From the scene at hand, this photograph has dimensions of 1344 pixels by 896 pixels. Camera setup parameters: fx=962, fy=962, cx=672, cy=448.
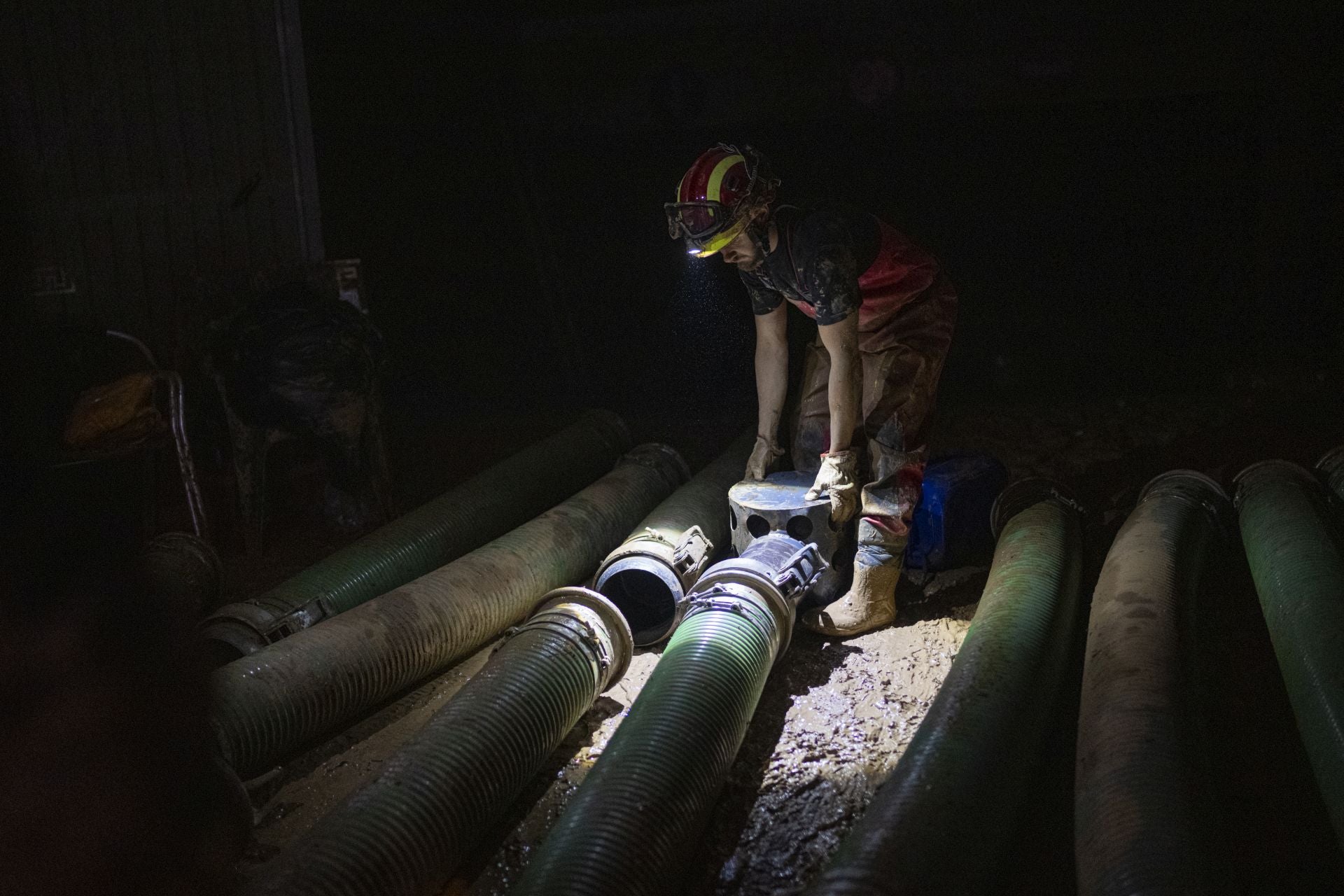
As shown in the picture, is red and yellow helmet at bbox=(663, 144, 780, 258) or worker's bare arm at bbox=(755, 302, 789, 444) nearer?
red and yellow helmet at bbox=(663, 144, 780, 258)

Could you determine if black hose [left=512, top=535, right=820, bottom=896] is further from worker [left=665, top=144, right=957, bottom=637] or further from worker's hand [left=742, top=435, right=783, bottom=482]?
worker's hand [left=742, top=435, right=783, bottom=482]

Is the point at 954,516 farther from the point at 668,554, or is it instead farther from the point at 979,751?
the point at 979,751

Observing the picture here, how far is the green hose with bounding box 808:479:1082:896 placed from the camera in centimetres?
195

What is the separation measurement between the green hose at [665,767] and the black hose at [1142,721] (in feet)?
2.94

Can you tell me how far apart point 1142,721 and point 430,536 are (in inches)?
109

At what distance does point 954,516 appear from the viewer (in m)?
4.08

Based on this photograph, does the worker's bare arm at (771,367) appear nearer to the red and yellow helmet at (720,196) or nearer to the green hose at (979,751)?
the red and yellow helmet at (720,196)

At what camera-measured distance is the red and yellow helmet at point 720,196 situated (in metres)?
3.46

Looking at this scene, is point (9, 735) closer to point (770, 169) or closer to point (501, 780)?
point (501, 780)

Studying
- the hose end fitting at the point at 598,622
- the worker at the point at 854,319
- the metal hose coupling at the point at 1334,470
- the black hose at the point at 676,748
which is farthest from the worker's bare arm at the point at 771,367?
the metal hose coupling at the point at 1334,470

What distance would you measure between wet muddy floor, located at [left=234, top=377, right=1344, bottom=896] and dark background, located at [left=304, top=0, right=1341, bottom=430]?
2.46 m

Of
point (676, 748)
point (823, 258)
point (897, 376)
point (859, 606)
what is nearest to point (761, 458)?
point (897, 376)

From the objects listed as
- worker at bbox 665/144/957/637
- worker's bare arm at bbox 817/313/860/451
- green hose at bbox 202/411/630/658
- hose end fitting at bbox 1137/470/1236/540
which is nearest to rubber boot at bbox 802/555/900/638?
worker at bbox 665/144/957/637

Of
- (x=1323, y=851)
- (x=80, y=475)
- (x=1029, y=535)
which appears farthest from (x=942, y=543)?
(x=80, y=475)
